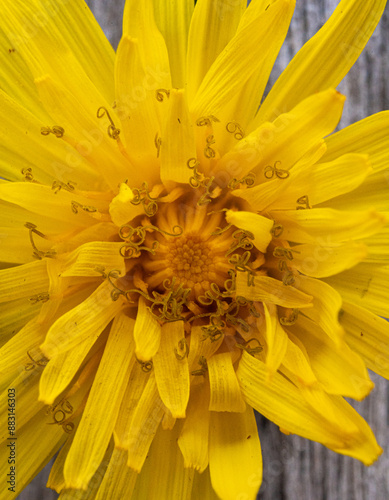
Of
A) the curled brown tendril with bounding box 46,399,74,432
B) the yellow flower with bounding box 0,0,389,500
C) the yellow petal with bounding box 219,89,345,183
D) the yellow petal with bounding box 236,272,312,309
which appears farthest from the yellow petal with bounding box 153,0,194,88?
the curled brown tendril with bounding box 46,399,74,432

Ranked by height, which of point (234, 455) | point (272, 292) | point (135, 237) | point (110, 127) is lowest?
point (234, 455)

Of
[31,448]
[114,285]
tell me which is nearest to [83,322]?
[114,285]

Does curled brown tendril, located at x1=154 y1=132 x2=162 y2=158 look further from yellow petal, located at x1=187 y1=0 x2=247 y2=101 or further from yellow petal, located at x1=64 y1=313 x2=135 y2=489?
yellow petal, located at x1=64 y1=313 x2=135 y2=489

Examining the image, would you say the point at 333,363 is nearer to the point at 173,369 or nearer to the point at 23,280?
the point at 173,369

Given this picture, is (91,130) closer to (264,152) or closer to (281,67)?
(264,152)

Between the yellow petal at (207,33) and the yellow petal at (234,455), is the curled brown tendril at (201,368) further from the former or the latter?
the yellow petal at (207,33)

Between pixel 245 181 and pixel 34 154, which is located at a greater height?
pixel 34 154
